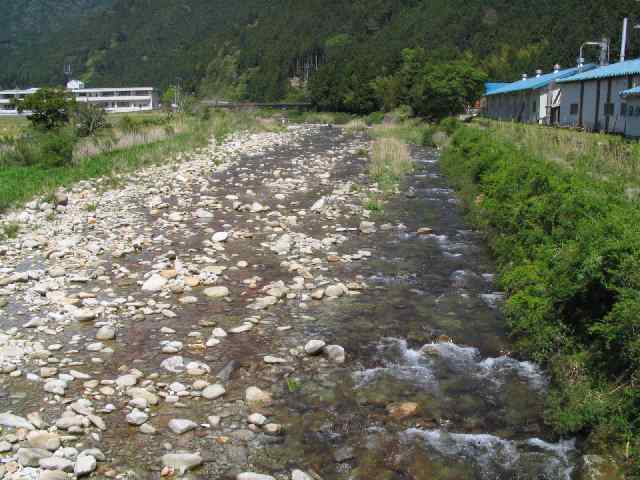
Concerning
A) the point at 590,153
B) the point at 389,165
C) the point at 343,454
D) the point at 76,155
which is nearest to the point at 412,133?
the point at 389,165

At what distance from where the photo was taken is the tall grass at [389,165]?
22.4 meters

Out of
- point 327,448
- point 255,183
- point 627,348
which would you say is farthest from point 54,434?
point 255,183

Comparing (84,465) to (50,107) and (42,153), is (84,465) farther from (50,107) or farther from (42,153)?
(50,107)

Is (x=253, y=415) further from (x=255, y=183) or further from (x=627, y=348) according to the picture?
(x=255, y=183)

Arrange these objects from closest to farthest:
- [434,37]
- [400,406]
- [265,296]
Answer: [400,406]
[265,296]
[434,37]

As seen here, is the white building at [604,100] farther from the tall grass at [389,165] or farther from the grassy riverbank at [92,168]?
the grassy riverbank at [92,168]

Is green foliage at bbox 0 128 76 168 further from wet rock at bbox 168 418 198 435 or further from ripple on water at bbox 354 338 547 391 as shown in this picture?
wet rock at bbox 168 418 198 435

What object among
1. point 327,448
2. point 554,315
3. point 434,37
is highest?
point 434,37

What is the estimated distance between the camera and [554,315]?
7.71 metres

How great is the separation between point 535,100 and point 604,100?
17.1 metres

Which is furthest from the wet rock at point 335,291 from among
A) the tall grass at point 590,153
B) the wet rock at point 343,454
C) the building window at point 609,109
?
the building window at point 609,109

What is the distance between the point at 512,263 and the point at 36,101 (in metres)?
30.5

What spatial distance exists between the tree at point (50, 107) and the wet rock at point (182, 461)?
3077 cm

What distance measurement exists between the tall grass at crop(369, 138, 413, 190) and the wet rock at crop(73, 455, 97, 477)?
16.2 metres
